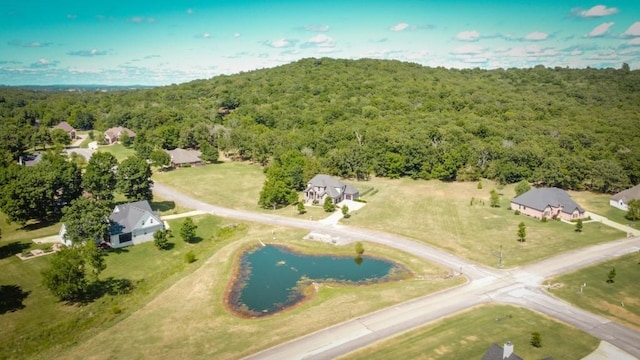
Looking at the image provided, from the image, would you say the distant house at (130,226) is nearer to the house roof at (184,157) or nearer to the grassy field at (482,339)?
the grassy field at (482,339)

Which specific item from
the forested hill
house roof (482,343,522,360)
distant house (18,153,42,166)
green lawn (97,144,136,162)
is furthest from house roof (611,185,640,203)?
distant house (18,153,42,166)

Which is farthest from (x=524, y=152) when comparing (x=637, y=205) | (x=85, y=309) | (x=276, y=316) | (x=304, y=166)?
(x=85, y=309)

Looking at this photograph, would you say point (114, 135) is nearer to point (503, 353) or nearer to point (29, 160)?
point (29, 160)

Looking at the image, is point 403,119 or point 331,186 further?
point 403,119

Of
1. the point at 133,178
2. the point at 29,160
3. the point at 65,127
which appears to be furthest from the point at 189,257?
the point at 65,127

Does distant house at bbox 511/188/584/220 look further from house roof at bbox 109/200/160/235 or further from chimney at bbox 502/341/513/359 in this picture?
house roof at bbox 109/200/160/235
